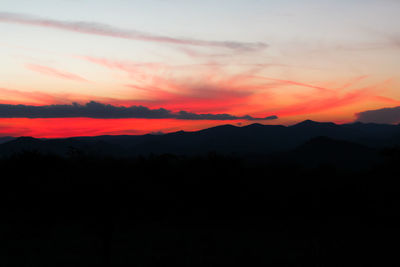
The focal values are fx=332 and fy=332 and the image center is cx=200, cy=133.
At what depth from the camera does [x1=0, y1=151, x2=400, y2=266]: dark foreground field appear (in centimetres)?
1608

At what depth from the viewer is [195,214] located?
29.2 metres

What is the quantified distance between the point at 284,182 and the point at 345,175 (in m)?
7.09

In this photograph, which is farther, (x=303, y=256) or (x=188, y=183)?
(x=188, y=183)

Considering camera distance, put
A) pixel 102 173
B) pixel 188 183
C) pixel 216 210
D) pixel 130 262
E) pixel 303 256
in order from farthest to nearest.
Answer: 1. pixel 188 183
2. pixel 216 210
3. pixel 303 256
4. pixel 130 262
5. pixel 102 173

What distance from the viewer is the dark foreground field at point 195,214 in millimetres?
16078

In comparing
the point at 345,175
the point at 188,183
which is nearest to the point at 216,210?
the point at 188,183

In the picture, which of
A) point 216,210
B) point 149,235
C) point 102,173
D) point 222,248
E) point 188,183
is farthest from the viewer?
point 188,183

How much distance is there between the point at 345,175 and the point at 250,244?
19.7m

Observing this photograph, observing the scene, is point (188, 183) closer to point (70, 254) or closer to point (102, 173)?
point (70, 254)

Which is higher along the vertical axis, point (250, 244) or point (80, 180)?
point (80, 180)

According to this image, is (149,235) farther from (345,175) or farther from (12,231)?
(345,175)

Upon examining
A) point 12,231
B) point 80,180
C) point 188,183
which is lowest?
point 12,231

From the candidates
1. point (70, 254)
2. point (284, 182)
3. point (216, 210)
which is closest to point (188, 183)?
point (216, 210)

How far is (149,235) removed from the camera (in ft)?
72.2
